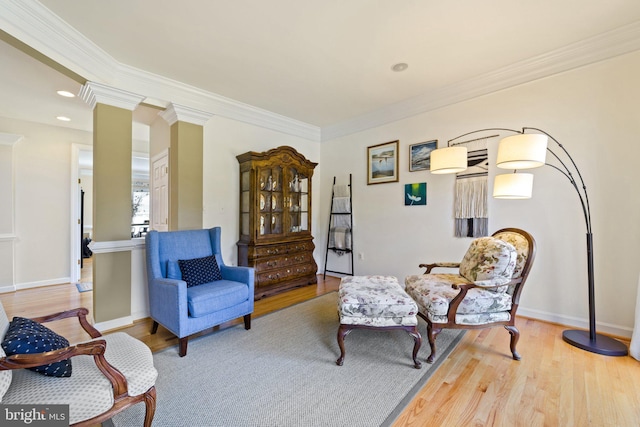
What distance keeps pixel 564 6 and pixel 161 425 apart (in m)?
3.85

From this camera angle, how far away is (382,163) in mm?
4078

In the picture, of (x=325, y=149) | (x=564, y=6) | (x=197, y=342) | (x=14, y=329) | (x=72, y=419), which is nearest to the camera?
(x=72, y=419)

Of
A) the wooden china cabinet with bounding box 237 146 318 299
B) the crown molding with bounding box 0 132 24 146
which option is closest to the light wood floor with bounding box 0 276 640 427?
the wooden china cabinet with bounding box 237 146 318 299

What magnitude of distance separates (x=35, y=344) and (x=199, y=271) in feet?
4.83

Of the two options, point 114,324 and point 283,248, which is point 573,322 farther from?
point 114,324

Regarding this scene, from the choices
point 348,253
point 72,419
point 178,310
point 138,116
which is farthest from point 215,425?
point 138,116

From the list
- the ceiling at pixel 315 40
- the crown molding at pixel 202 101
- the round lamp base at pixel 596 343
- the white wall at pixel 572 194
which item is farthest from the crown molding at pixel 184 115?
the round lamp base at pixel 596 343

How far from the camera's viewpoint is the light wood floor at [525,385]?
Result: 152 cm

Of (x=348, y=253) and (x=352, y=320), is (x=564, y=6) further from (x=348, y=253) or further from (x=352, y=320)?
Result: (x=348, y=253)

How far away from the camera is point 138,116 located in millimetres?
3777

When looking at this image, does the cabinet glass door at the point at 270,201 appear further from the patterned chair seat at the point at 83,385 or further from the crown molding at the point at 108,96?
the patterned chair seat at the point at 83,385

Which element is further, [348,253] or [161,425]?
[348,253]

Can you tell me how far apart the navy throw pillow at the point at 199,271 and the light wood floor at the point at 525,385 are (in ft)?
1.82

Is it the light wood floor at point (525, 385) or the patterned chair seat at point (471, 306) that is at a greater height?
the patterned chair seat at point (471, 306)
